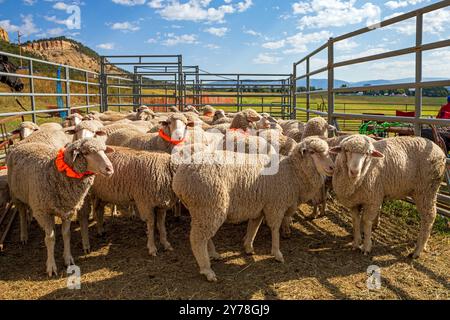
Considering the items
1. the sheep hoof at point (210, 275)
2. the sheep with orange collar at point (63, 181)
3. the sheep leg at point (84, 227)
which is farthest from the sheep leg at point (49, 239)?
the sheep hoof at point (210, 275)

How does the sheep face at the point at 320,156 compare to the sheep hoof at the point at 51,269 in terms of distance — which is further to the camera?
the sheep face at the point at 320,156

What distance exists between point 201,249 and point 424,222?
96.1 inches

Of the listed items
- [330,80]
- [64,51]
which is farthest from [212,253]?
[64,51]

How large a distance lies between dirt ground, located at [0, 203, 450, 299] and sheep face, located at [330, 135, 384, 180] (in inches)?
37.1

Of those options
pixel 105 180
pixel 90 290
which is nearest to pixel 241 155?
pixel 105 180

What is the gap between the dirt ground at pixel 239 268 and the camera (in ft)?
10.8

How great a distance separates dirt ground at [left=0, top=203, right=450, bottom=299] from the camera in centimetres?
329

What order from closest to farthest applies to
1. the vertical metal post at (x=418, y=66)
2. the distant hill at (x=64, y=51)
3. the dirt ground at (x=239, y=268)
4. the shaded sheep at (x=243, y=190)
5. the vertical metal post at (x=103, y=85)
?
the dirt ground at (x=239, y=268), the shaded sheep at (x=243, y=190), the vertical metal post at (x=418, y=66), the vertical metal post at (x=103, y=85), the distant hill at (x=64, y=51)

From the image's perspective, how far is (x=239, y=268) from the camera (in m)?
3.78

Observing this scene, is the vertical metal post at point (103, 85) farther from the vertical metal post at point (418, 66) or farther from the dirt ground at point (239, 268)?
the vertical metal post at point (418, 66)

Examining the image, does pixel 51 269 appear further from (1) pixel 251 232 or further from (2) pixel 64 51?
(2) pixel 64 51

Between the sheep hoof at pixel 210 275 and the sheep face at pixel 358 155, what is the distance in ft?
5.61

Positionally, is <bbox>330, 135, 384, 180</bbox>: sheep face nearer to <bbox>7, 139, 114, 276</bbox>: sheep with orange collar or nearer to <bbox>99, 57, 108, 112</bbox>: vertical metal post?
<bbox>7, 139, 114, 276</bbox>: sheep with orange collar
